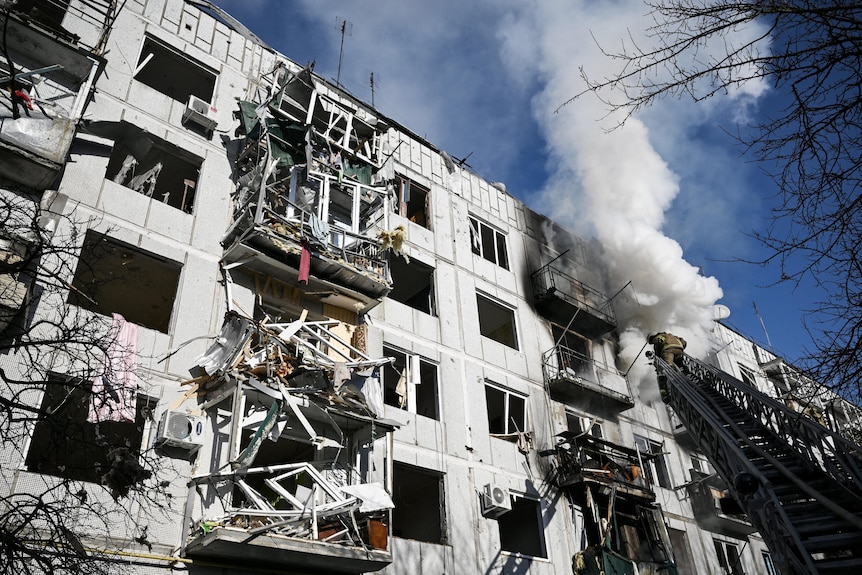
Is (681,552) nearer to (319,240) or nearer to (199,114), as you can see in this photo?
→ (319,240)

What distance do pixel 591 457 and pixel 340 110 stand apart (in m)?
13.6

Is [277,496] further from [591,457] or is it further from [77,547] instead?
[591,457]

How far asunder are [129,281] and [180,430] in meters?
5.56

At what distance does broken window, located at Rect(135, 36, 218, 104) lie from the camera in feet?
54.2

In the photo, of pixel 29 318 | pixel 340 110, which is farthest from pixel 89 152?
pixel 340 110

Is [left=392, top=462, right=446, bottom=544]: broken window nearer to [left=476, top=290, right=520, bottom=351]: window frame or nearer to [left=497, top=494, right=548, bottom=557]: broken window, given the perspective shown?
[left=497, top=494, right=548, bottom=557]: broken window

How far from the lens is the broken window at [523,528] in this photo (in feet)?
54.1

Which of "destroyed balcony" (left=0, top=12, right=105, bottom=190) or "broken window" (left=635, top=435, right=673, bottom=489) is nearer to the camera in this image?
"destroyed balcony" (left=0, top=12, right=105, bottom=190)

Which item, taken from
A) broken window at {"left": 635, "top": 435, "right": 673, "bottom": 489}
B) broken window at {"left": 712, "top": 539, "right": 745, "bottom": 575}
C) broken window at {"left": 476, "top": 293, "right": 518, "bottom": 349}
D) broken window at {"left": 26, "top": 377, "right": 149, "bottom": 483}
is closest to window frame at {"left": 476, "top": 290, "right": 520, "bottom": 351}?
broken window at {"left": 476, "top": 293, "right": 518, "bottom": 349}

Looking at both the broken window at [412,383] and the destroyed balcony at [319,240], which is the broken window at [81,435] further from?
the broken window at [412,383]

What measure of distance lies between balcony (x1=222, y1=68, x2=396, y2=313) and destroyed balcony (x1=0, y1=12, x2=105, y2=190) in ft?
12.6

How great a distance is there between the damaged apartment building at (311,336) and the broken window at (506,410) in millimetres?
112

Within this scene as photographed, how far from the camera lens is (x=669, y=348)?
21500 millimetres

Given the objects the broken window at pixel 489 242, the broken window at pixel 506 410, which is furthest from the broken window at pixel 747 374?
the broken window at pixel 506 410
